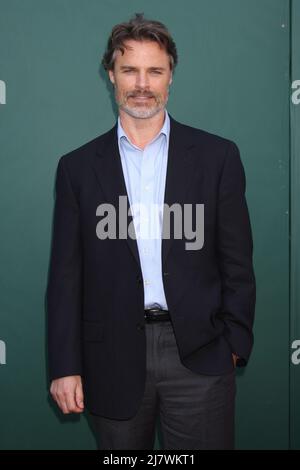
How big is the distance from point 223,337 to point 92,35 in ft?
4.81

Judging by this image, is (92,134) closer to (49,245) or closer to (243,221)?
(49,245)

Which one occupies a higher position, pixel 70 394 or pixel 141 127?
pixel 141 127

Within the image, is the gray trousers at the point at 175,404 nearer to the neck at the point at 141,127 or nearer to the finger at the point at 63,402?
the finger at the point at 63,402

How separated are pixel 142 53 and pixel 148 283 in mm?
792

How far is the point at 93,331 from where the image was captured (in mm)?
1706

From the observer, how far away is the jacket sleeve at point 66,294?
169 centimetres

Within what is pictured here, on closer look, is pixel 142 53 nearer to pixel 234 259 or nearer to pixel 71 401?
pixel 234 259

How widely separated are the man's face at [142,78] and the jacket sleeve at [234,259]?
31 cm

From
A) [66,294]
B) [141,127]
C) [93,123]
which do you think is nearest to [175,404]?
[66,294]

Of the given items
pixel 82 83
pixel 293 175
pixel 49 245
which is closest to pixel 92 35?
pixel 82 83

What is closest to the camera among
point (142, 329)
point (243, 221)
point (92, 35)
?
point (142, 329)

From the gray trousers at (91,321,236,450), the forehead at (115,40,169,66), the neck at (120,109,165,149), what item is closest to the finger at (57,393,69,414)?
the gray trousers at (91,321,236,450)

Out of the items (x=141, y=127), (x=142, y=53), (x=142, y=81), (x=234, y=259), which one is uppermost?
(x=142, y=53)

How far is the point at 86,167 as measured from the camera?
1.75m
